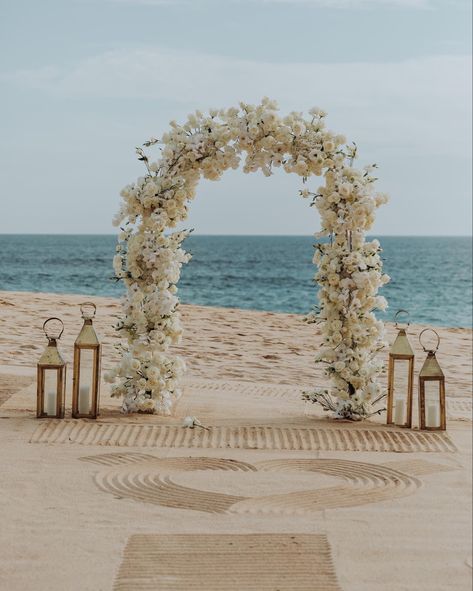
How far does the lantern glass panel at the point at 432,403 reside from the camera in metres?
7.20

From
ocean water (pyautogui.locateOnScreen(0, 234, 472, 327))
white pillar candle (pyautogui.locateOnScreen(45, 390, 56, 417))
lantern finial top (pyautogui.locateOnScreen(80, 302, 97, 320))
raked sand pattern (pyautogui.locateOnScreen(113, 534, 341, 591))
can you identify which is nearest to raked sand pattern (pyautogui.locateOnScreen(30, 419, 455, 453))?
white pillar candle (pyautogui.locateOnScreen(45, 390, 56, 417))

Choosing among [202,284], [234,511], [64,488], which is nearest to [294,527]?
[234,511]

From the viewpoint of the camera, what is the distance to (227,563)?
444 cm

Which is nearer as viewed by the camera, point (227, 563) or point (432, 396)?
point (227, 563)

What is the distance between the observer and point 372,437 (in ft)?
22.6

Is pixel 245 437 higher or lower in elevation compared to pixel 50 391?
lower

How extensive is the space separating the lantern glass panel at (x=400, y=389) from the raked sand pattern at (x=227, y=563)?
2763 mm

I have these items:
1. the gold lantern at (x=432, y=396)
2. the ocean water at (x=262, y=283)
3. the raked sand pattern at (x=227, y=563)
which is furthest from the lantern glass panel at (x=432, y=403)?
the ocean water at (x=262, y=283)

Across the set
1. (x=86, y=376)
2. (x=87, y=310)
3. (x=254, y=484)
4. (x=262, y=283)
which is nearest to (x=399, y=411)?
(x=254, y=484)

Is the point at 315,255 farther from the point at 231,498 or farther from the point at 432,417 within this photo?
the point at 231,498

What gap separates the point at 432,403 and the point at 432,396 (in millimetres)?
54

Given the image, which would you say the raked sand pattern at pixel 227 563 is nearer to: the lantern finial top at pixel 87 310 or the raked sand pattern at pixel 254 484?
the raked sand pattern at pixel 254 484

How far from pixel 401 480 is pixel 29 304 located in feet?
39.8

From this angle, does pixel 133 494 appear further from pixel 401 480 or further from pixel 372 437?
pixel 372 437
